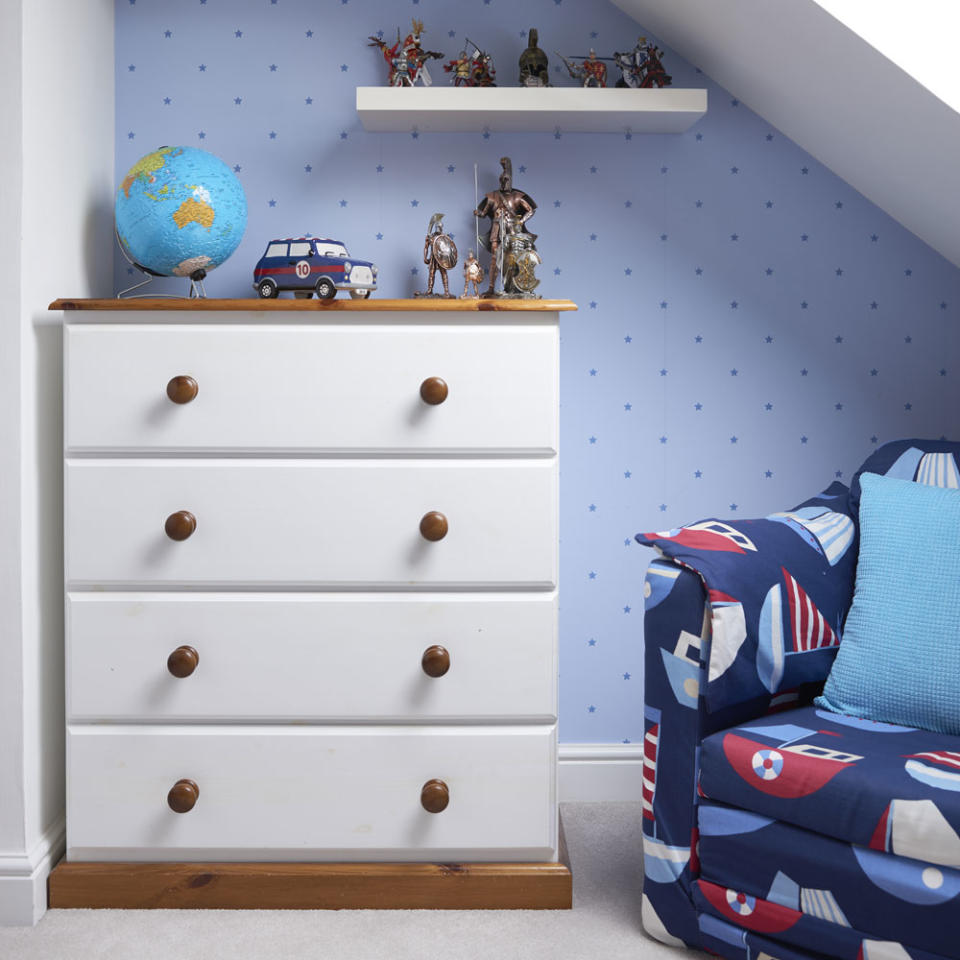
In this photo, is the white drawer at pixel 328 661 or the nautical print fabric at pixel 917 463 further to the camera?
the nautical print fabric at pixel 917 463

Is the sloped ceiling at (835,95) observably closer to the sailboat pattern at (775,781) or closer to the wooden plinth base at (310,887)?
the sailboat pattern at (775,781)

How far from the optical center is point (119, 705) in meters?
1.53

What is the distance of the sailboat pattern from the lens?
115 cm

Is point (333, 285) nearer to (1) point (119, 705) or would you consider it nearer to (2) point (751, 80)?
(1) point (119, 705)

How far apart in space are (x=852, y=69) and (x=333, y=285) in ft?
3.36

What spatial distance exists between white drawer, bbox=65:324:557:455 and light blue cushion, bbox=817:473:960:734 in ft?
1.94

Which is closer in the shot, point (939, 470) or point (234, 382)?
point (234, 382)

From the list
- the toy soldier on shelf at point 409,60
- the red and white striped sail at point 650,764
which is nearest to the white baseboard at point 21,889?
the red and white striped sail at point 650,764

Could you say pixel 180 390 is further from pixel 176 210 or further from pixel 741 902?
pixel 741 902

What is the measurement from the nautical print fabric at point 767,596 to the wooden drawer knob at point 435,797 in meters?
0.45

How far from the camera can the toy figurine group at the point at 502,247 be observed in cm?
179

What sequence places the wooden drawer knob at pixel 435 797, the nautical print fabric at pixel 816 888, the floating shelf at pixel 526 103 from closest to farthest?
1. the nautical print fabric at pixel 816 888
2. the wooden drawer knob at pixel 435 797
3. the floating shelf at pixel 526 103

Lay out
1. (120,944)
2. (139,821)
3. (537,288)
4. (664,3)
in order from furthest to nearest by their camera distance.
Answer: (537,288) < (664,3) < (139,821) < (120,944)

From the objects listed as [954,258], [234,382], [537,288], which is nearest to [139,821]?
[234,382]
